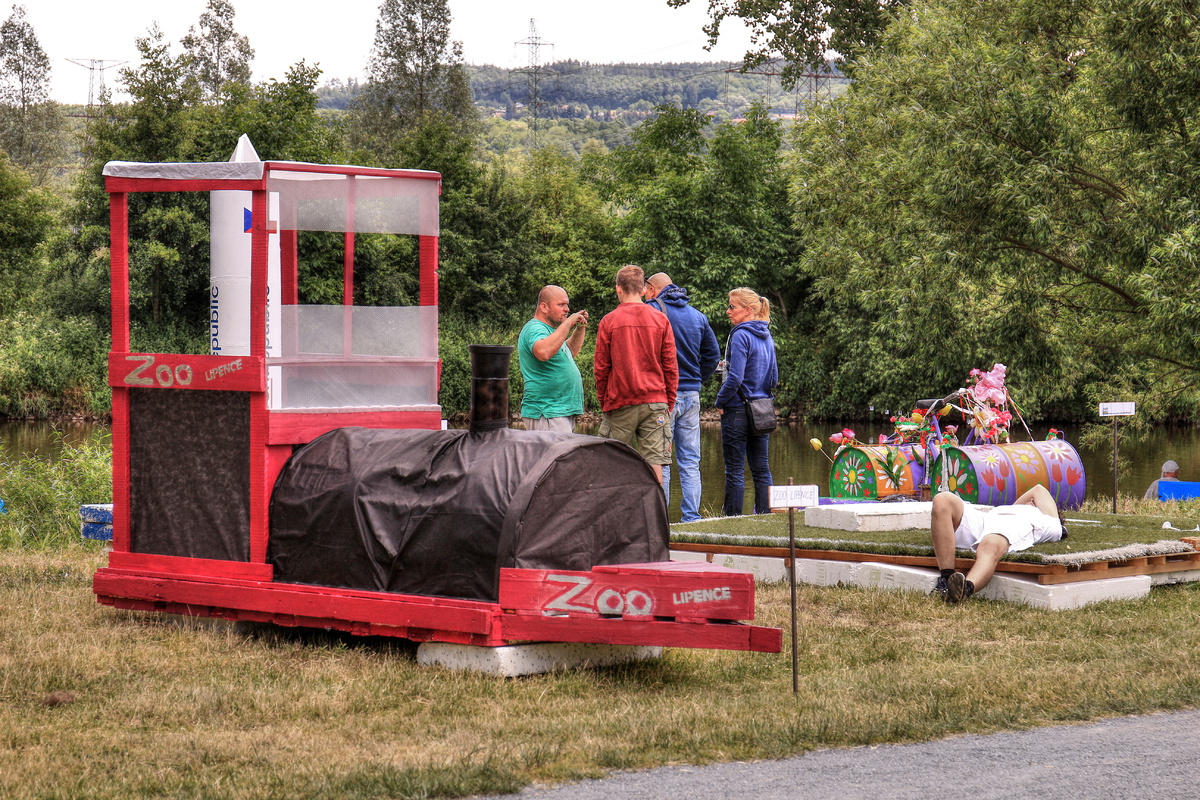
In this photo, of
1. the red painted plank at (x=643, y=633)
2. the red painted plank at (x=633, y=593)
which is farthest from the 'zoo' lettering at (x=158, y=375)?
the red painted plank at (x=643, y=633)

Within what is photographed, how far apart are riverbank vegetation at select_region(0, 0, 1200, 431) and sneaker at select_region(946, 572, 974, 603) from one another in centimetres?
768

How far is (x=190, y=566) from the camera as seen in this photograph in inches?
280

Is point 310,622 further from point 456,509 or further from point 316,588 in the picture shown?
point 456,509

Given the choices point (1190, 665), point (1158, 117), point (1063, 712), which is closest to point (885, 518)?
point (1190, 665)

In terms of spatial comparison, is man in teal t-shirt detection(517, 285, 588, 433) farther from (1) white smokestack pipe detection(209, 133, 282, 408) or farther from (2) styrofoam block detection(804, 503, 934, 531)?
(2) styrofoam block detection(804, 503, 934, 531)

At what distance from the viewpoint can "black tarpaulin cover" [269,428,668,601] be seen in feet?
20.3

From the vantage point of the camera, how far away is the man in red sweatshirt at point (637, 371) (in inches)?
375

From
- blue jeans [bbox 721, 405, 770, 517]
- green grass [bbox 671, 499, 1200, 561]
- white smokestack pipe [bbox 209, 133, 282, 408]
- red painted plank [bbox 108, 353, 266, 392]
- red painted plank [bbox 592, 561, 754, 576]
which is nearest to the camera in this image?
red painted plank [bbox 592, 561, 754, 576]

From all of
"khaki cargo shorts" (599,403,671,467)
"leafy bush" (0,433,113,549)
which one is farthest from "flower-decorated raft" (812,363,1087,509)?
"leafy bush" (0,433,113,549)

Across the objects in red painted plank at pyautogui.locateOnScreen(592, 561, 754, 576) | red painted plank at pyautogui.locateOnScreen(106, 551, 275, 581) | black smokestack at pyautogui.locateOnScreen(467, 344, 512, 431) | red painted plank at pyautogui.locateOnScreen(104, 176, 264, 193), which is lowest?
red painted plank at pyautogui.locateOnScreen(106, 551, 275, 581)

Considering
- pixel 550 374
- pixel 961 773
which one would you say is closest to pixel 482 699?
pixel 961 773

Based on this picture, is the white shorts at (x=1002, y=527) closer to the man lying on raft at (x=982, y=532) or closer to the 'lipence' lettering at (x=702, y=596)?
the man lying on raft at (x=982, y=532)

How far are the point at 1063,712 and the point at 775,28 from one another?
3759cm

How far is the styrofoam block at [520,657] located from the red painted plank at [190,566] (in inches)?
43.1
